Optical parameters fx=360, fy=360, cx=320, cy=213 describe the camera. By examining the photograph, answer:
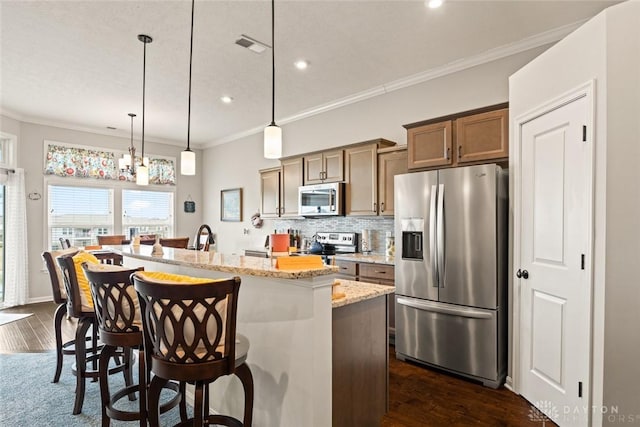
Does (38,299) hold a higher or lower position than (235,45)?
lower

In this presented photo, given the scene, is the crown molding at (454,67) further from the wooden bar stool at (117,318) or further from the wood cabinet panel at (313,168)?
the wooden bar stool at (117,318)

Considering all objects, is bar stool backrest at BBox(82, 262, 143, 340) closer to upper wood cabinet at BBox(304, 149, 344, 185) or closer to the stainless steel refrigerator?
the stainless steel refrigerator

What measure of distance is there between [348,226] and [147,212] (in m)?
4.29

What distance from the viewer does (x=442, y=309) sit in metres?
3.12

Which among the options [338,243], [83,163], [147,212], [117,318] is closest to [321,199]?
[338,243]

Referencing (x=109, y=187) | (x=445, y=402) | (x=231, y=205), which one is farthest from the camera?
(x=231, y=205)

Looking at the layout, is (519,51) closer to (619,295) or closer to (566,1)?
(566,1)

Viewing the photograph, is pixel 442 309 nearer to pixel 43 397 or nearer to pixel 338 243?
pixel 338 243

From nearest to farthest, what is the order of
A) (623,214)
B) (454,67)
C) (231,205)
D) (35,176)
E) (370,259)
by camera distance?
(623,214)
(454,67)
(370,259)
(35,176)
(231,205)

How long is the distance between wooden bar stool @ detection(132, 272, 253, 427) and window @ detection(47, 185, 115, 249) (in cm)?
563

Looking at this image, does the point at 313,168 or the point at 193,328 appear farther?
the point at 313,168

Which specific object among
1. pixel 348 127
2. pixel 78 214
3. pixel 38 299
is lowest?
pixel 38 299

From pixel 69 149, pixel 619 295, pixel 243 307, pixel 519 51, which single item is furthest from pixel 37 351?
pixel 519 51

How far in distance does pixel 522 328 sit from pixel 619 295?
91cm
